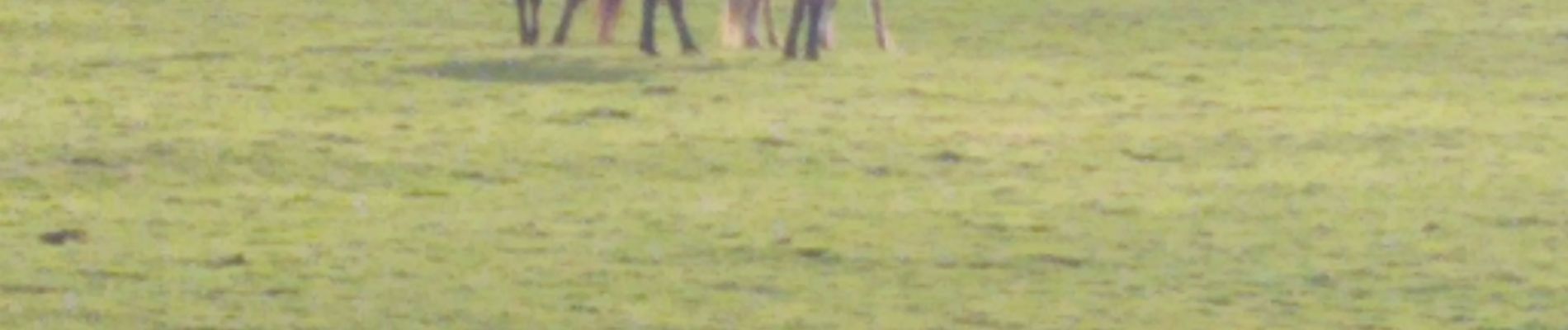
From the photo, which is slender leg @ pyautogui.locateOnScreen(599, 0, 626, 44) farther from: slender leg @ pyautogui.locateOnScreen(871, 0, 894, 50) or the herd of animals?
slender leg @ pyautogui.locateOnScreen(871, 0, 894, 50)

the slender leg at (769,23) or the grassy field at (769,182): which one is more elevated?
the grassy field at (769,182)

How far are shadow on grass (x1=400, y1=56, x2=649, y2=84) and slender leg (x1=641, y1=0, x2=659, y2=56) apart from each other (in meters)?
0.54

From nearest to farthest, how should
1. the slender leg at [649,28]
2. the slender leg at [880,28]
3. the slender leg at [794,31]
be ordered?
the slender leg at [794,31] < the slender leg at [649,28] < the slender leg at [880,28]

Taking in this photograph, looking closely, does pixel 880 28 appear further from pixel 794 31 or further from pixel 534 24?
pixel 534 24

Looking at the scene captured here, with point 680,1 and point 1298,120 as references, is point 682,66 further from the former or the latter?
point 1298,120

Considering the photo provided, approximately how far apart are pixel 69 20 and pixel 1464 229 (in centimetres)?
1000

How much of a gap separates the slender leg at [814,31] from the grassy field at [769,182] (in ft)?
0.81

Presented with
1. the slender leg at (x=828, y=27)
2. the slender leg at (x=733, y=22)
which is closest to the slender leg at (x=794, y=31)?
the slender leg at (x=828, y=27)


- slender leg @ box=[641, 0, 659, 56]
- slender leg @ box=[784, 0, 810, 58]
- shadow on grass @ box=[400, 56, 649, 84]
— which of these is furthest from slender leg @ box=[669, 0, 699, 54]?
shadow on grass @ box=[400, 56, 649, 84]

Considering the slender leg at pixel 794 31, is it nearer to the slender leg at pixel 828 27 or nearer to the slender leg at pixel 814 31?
the slender leg at pixel 814 31

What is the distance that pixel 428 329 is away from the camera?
6.82 meters

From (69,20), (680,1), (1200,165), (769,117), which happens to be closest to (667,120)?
(769,117)

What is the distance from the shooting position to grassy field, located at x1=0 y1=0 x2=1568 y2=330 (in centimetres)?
737

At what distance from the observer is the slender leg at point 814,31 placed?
1483cm
